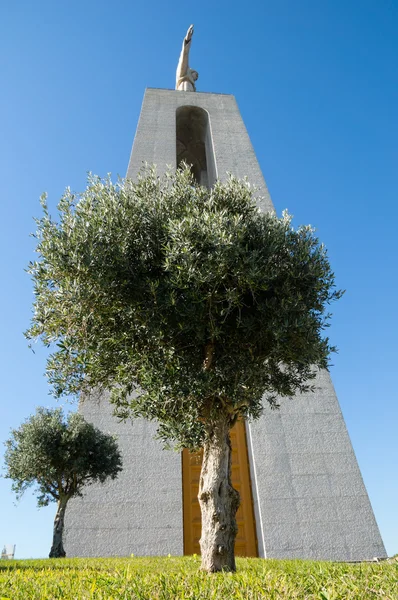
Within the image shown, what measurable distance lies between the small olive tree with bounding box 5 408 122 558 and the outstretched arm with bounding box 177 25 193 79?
92.8 feet

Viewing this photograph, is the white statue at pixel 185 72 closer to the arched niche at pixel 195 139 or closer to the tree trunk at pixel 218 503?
the arched niche at pixel 195 139

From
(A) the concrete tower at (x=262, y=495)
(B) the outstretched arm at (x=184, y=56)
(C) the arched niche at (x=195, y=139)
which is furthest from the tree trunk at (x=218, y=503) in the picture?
(B) the outstretched arm at (x=184, y=56)

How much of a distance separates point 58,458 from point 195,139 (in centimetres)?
2404

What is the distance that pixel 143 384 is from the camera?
324 inches

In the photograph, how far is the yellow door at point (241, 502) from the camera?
1376cm

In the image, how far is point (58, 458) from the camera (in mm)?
13195

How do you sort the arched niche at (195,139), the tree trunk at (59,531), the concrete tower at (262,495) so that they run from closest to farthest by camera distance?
the tree trunk at (59,531) → the concrete tower at (262,495) → the arched niche at (195,139)

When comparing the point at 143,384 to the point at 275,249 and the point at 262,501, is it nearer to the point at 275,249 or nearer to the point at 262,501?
the point at 275,249

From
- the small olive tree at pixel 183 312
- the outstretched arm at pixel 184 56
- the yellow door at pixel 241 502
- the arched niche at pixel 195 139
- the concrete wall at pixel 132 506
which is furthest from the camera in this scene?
the outstretched arm at pixel 184 56

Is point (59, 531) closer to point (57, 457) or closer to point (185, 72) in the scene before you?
point (57, 457)

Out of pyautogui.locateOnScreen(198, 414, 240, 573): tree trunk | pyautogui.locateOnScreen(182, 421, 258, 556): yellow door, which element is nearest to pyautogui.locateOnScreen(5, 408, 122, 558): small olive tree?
pyautogui.locateOnScreen(182, 421, 258, 556): yellow door

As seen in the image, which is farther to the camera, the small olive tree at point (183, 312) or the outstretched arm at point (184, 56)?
the outstretched arm at point (184, 56)

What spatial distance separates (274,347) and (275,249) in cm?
214

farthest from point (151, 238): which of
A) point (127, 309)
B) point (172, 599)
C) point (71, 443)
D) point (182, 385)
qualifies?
point (71, 443)
